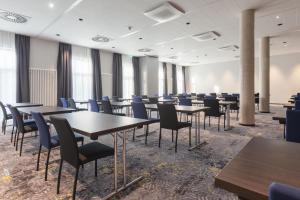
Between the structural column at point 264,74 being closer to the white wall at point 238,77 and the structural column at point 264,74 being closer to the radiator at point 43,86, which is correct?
the white wall at point 238,77

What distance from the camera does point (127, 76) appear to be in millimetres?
11461

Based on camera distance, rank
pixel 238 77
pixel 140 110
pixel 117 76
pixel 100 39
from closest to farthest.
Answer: pixel 140 110
pixel 100 39
pixel 117 76
pixel 238 77

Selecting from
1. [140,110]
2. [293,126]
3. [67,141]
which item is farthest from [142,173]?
[293,126]

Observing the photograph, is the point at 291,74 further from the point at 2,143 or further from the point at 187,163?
the point at 2,143

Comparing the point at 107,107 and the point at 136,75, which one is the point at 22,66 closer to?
the point at 107,107

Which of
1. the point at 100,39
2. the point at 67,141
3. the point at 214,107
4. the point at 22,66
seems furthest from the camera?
the point at 100,39

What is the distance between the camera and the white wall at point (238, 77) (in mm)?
11586

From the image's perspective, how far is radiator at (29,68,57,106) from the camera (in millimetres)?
7445

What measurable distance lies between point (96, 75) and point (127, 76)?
7.83 feet

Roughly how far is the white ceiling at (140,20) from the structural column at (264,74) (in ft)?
1.50

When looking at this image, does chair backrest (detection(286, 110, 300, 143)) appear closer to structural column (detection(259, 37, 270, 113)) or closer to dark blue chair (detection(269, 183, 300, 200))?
dark blue chair (detection(269, 183, 300, 200))

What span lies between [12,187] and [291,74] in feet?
47.4

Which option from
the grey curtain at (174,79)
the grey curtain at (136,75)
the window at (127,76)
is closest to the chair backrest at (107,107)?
the window at (127,76)

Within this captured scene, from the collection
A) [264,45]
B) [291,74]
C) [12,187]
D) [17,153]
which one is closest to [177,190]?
[12,187]
